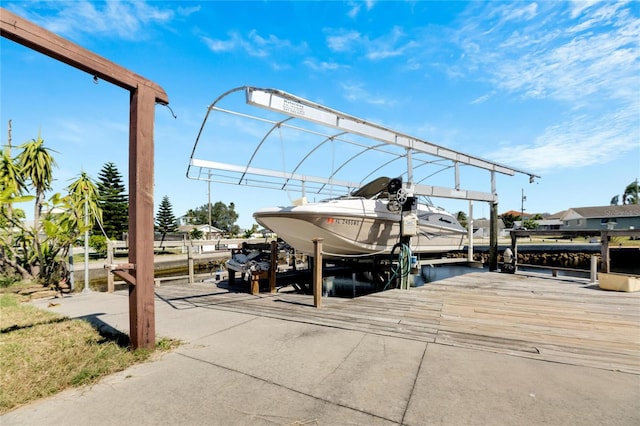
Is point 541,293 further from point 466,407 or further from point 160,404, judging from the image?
point 160,404

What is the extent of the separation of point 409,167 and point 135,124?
5790mm

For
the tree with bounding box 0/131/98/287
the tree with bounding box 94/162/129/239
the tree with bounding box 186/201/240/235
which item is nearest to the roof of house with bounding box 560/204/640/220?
the tree with bounding box 0/131/98/287

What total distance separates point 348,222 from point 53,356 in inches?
219

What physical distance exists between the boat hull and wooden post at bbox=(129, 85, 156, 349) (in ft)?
12.3

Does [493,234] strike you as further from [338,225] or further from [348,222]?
[338,225]

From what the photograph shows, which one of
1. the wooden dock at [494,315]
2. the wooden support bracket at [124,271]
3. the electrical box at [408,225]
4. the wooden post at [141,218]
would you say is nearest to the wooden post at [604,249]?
the wooden dock at [494,315]

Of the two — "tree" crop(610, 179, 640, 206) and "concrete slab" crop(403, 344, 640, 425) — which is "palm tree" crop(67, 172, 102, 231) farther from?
"tree" crop(610, 179, 640, 206)

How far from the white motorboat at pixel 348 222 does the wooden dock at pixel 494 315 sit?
1599mm

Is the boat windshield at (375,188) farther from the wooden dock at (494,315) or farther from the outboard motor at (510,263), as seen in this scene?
the outboard motor at (510,263)

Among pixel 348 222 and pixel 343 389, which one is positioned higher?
pixel 348 222

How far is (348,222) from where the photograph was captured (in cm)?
715

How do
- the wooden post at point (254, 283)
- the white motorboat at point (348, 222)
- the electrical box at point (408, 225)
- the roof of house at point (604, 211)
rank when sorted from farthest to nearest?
the roof of house at point (604, 211) < the electrical box at point (408, 225) < the white motorboat at point (348, 222) < the wooden post at point (254, 283)

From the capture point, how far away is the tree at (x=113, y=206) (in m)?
28.3

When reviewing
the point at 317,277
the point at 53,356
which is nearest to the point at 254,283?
the point at 317,277
